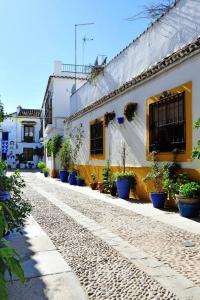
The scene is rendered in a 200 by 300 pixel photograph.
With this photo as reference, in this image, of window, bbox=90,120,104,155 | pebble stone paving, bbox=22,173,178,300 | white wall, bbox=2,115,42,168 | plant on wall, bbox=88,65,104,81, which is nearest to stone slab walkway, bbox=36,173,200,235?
pebble stone paving, bbox=22,173,178,300

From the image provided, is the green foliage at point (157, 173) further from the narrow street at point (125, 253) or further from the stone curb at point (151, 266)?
the stone curb at point (151, 266)

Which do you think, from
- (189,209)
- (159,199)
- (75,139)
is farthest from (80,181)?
(189,209)

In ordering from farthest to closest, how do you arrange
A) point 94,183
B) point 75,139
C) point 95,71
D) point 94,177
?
1. point 75,139
2. point 95,71
3. point 94,177
4. point 94,183

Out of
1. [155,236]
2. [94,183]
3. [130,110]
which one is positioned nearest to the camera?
[155,236]

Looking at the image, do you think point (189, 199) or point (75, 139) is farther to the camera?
point (75, 139)

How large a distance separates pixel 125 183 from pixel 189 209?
3.61 meters

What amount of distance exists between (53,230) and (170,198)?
12.4 feet

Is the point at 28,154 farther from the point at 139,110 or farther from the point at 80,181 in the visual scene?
the point at 139,110

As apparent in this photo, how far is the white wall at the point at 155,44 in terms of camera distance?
8.78m

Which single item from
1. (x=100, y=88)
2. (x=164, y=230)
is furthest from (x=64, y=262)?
(x=100, y=88)

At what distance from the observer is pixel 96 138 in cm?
1529

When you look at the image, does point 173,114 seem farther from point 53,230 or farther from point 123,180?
point 53,230

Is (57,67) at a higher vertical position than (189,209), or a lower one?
higher

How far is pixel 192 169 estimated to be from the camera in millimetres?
8000
